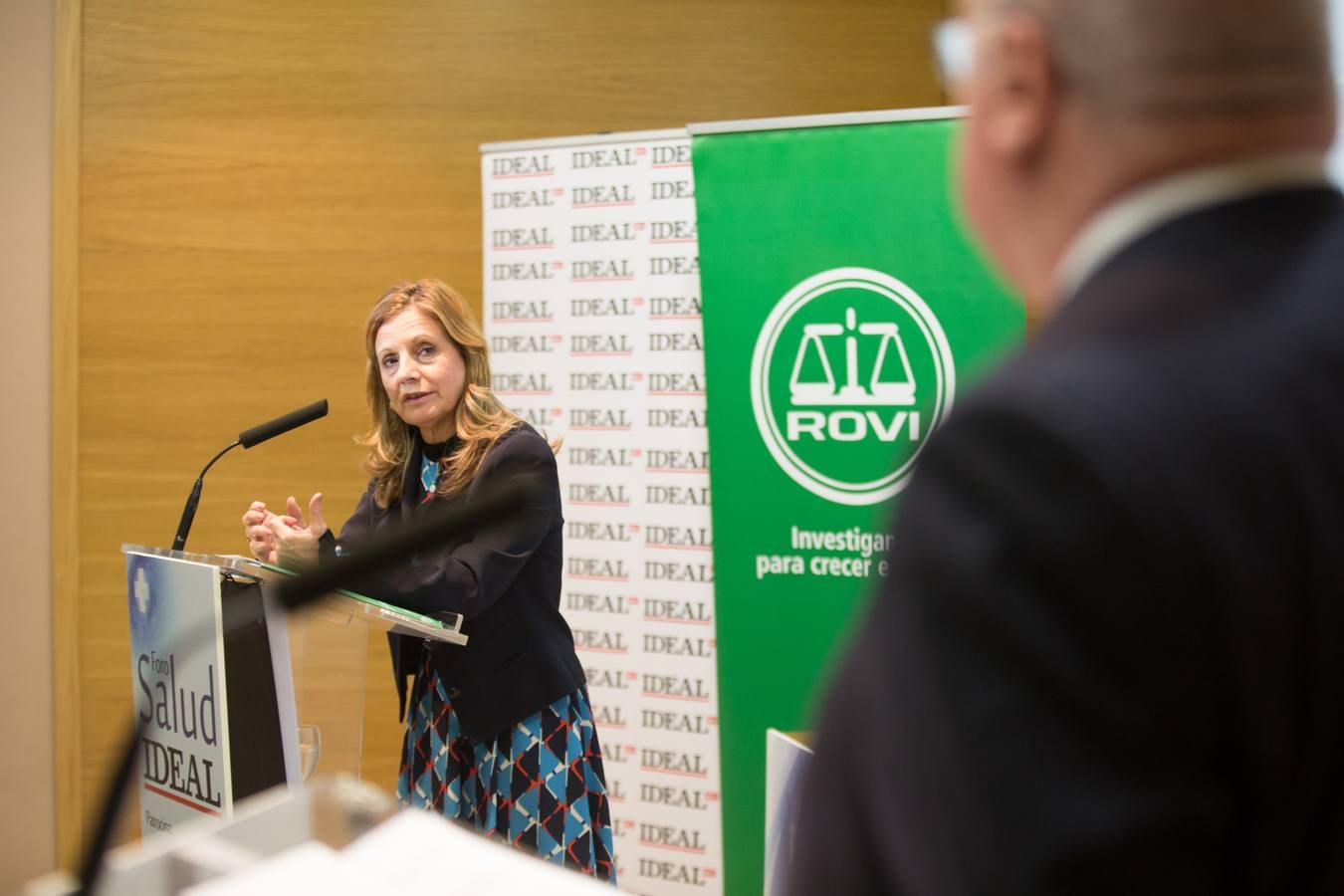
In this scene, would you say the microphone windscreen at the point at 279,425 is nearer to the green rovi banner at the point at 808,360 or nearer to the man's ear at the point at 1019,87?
the green rovi banner at the point at 808,360

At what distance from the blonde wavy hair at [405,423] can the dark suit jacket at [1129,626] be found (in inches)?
84.8

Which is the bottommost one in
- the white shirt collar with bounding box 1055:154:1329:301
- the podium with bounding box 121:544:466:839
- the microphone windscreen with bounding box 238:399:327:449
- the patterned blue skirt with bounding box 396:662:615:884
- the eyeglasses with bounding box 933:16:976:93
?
the patterned blue skirt with bounding box 396:662:615:884

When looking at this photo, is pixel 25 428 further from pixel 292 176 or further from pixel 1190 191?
pixel 1190 191

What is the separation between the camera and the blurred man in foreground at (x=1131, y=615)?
0.41 meters

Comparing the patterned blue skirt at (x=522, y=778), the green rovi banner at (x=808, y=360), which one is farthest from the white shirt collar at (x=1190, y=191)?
the green rovi banner at (x=808, y=360)

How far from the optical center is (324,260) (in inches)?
154

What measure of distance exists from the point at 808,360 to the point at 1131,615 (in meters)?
2.50

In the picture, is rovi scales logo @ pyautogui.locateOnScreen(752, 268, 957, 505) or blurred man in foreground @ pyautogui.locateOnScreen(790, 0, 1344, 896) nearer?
blurred man in foreground @ pyautogui.locateOnScreen(790, 0, 1344, 896)

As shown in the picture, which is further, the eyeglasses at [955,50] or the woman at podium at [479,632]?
the woman at podium at [479,632]

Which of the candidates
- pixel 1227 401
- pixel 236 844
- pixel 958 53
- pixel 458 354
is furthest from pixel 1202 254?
pixel 458 354

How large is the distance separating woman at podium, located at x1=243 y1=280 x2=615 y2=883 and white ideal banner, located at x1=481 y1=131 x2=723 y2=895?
0.68 m

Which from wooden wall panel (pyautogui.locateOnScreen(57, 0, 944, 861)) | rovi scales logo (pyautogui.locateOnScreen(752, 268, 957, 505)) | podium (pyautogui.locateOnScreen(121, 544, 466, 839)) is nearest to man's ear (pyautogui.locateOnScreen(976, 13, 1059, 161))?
podium (pyautogui.locateOnScreen(121, 544, 466, 839))

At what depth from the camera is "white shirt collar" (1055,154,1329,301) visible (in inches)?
19.1

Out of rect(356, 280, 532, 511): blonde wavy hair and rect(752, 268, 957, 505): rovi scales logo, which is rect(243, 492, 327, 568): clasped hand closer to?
rect(356, 280, 532, 511): blonde wavy hair
